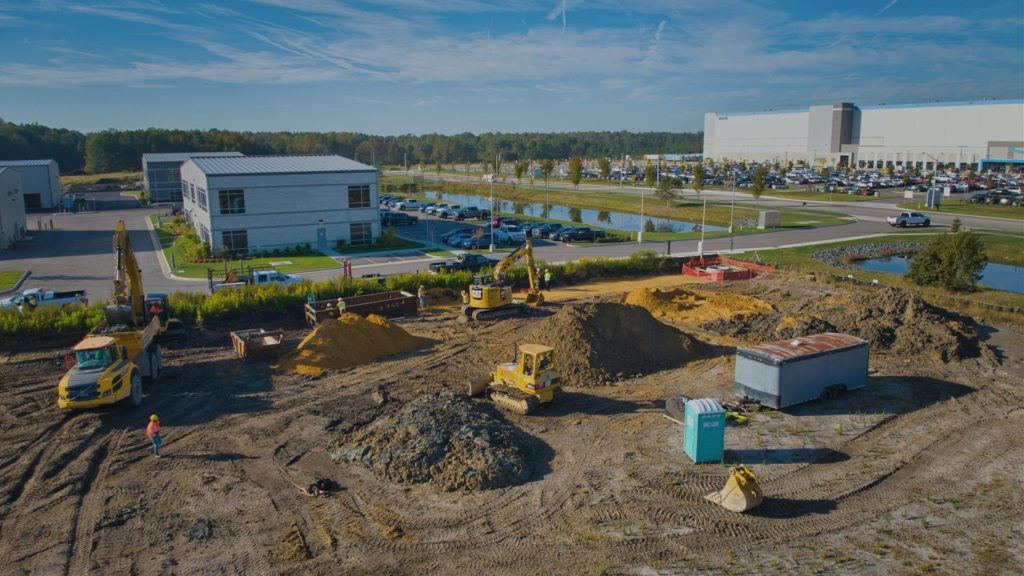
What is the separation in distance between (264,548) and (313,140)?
154382 millimetres

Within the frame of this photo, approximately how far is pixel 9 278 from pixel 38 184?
136 feet

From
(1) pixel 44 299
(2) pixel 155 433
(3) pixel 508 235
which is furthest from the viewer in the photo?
(3) pixel 508 235

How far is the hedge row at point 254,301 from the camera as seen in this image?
85.1ft

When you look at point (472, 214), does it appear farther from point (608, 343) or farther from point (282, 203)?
point (608, 343)

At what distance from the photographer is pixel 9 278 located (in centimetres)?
3866

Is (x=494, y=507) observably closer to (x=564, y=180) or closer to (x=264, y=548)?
(x=264, y=548)


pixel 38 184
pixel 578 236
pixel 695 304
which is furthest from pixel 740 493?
pixel 38 184

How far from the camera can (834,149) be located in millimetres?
133125

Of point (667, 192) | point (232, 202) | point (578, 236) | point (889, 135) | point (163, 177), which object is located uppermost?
point (889, 135)

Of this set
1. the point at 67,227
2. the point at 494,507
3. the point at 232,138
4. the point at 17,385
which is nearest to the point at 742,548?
the point at 494,507

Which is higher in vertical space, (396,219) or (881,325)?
(396,219)

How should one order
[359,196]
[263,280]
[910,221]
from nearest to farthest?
[263,280]
[359,196]
[910,221]

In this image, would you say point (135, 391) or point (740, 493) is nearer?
point (740, 493)

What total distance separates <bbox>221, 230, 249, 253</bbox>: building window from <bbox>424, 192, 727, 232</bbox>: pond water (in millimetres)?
30235
